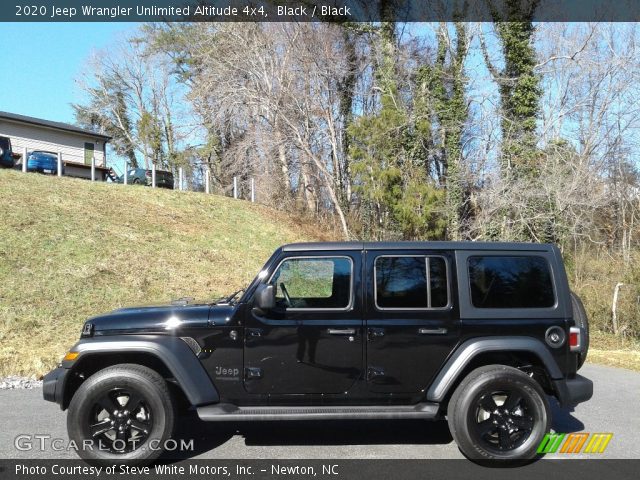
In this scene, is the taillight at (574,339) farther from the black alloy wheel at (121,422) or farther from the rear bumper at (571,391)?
the black alloy wheel at (121,422)

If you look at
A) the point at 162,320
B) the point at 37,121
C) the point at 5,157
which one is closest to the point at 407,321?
the point at 162,320

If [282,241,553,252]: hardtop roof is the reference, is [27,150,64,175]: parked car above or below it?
above

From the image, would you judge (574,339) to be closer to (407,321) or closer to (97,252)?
(407,321)

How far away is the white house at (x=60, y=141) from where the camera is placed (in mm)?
33844

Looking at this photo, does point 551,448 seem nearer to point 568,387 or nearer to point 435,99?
point 568,387

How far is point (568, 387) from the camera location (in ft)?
15.3

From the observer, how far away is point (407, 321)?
4.70m

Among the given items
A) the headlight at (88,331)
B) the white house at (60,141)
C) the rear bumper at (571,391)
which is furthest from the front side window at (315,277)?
the white house at (60,141)

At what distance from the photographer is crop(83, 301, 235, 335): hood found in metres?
4.61

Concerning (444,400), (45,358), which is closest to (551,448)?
(444,400)

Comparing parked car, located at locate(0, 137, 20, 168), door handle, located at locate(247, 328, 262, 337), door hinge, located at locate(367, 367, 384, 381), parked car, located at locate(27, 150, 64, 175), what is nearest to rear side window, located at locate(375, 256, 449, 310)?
door hinge, located at locate(367, 367, 384, 381)

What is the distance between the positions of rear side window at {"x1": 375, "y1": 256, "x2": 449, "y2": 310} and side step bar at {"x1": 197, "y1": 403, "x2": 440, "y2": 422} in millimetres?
870

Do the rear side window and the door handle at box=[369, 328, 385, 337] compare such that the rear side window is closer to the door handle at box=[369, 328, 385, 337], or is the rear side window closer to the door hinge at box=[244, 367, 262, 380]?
the door handle at box=[369, 328, 385, 337]

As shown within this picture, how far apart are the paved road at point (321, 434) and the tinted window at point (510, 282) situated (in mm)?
1413
